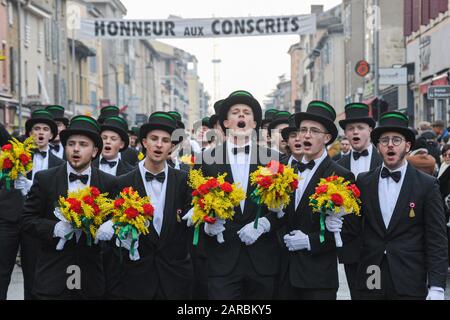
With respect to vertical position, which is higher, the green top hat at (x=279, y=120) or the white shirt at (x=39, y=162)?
the green top hat at (x=279, y=120)

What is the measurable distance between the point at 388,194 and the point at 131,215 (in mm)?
1969

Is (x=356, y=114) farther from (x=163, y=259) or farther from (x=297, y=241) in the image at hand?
(x=163, y=259)

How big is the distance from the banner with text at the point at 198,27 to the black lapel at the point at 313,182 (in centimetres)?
1749

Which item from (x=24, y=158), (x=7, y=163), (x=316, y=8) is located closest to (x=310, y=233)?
(x=24, y=158)

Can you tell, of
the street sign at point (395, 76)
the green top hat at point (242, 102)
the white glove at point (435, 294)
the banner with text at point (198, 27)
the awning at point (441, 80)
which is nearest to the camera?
the white glove at point (435, 294)

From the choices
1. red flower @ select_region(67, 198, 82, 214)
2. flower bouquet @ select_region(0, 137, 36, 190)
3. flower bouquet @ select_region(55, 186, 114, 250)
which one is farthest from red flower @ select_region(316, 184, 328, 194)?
flower bouquet @ select_region(0, 137, 36, 190)

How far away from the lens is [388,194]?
7355 millimetres

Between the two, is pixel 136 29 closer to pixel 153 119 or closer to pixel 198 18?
pixel 198 18

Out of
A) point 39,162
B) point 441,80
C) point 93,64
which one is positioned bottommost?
point 39,162

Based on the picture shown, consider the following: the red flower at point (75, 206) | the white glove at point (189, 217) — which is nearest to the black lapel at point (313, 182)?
the white glove at point (189, 217)

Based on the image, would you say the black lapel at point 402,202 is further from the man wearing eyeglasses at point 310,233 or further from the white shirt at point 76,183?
the white shirt at point 76,183

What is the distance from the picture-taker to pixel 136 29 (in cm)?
2581

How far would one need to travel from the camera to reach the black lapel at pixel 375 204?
7289 millimetres
